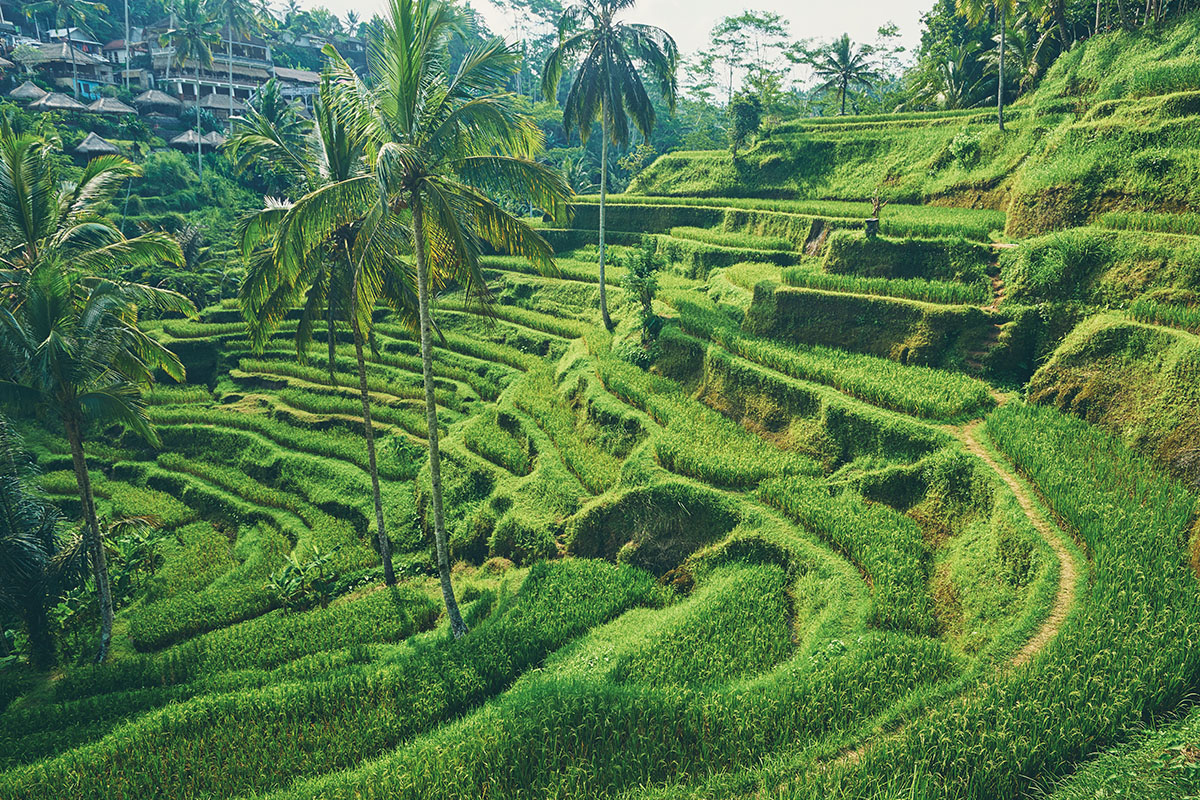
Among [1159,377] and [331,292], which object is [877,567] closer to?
[1159,377]

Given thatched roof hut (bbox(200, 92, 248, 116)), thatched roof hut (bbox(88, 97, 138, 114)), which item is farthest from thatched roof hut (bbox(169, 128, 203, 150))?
thatched roof hut (bbox(200, 92, 248, 116))

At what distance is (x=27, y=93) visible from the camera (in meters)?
45.0

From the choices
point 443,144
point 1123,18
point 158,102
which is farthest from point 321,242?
point 158,102

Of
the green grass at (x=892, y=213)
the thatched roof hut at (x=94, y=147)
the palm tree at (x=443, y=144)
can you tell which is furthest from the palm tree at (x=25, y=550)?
the thatched roof hut at (x=94, y=147)

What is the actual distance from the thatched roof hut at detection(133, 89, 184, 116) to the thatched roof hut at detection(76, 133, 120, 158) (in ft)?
31.9

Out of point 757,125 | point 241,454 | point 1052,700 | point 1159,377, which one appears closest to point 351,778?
point 1052,700

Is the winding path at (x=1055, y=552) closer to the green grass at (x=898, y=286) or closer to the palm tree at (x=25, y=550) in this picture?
the green grass at (x=898, y=286)

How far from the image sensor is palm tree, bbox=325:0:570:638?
10.7 meters

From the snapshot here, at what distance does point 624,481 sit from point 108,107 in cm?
5207

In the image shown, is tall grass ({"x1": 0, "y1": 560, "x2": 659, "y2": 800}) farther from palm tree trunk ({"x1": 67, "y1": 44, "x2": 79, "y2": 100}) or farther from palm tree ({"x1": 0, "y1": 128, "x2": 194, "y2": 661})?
palm tree trunk ({"x1": 67, "y1": 44, "x2": 79, "y2": 100})

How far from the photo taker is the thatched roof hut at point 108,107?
46.3m

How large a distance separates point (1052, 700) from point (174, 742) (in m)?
11.0

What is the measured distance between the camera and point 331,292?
14.1 m

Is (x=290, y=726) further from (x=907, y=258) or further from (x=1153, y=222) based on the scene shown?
(x=1153, y=222)
